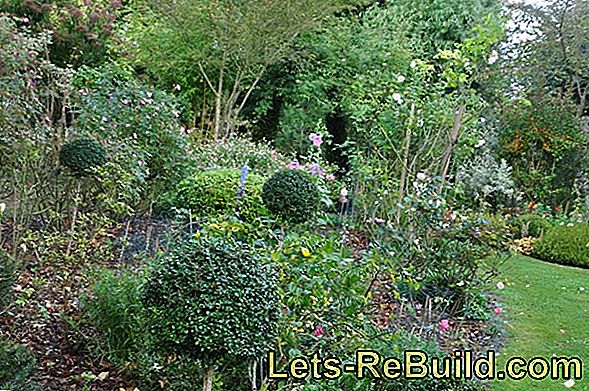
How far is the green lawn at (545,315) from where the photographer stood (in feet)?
13.0

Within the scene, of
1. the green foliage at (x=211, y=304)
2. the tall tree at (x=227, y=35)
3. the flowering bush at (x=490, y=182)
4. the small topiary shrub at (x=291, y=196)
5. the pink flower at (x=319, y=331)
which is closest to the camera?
the green foliage at (x=211, y=304)

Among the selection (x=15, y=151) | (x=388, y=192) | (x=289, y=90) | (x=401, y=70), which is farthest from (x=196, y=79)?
(x=15, y=151)

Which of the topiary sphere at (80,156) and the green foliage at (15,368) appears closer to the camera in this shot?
the green foliage at (15,368)

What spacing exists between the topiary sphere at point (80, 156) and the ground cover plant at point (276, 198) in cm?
2

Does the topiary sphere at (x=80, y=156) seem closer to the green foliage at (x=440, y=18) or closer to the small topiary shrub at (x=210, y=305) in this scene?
the small topiary shrub at (x=210, y=305)

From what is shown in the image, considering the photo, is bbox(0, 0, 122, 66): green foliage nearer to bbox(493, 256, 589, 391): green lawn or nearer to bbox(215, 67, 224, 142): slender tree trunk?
bbox(215, 67, 224, 142): slender tree trunk

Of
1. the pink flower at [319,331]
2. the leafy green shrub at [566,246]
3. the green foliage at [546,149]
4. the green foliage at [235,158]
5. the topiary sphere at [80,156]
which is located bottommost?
the pink flower at [319,331]

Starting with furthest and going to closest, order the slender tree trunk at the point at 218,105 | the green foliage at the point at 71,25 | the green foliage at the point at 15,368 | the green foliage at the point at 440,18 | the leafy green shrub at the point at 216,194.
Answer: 1. the green foliage at the point at 440,18
2. the slender tree trunk at the point at 218,105
3. the green foliage at the point at 71,25
4. the leafy green shrub at the point at 216,194
5. the green foliage at the point at 15,368

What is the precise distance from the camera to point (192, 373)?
2.83 m

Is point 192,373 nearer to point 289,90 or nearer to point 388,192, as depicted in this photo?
point 388,192

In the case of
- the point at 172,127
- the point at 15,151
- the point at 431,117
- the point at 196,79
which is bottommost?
the point at 15,151

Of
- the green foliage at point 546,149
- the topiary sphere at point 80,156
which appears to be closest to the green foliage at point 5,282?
the topiary sphere at point 80,156

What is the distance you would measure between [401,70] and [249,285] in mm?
8583

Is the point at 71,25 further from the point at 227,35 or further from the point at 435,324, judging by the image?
the point at 435,324
